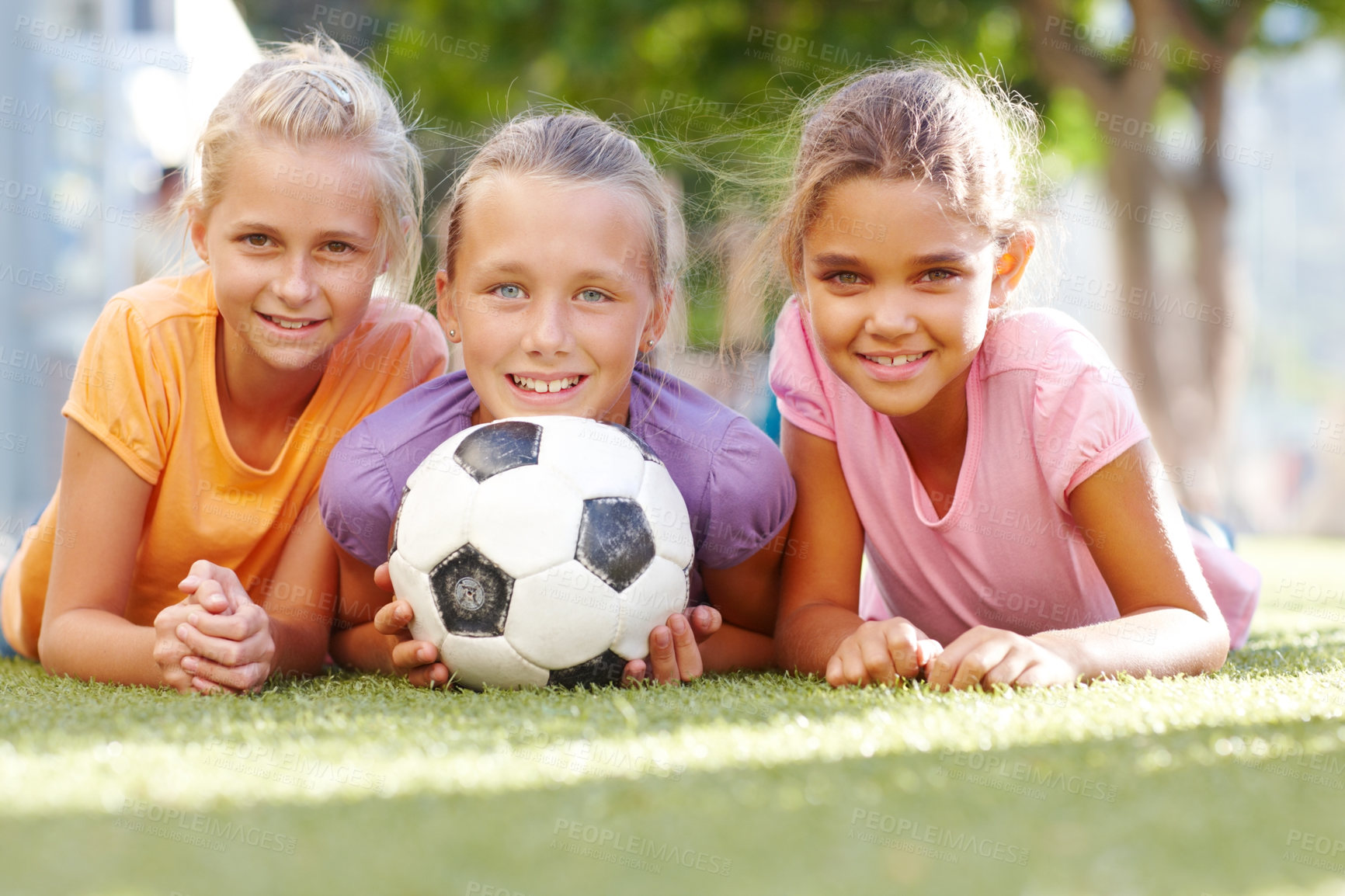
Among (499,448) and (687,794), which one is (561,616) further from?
(687,794)

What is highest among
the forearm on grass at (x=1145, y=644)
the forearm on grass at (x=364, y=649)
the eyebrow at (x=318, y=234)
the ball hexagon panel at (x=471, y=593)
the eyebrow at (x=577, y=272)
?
the eyebrow at (x=318, y=234)

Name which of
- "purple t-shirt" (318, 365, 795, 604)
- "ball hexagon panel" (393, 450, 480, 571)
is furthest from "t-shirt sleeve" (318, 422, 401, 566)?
"ball hexagon panel" (393, 450, 480, 571)

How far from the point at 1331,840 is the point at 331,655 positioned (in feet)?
7.27

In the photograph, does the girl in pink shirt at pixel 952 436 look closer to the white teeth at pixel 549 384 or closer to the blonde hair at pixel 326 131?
the white teeth at pixel 549 384

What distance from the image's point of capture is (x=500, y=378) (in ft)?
8.93

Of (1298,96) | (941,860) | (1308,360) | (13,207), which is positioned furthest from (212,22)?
(1308,360)

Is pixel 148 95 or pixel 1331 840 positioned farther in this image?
pixel 148 95

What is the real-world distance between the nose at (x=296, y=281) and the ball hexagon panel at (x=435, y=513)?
584mm

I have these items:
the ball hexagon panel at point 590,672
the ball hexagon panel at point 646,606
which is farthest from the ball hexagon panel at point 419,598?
the ball hexagon panel at point 646,606

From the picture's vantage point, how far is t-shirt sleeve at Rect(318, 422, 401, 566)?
2648mm

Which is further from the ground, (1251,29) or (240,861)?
(1251,29)

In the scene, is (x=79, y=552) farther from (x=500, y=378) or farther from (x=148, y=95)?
(x=148, y=95)

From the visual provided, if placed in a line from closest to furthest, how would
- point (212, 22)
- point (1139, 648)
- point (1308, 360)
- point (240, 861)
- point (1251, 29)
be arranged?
point (240, 861) → point (1139, 648) → point (212, 22) → point (1251, 29) → point (1308, 360)

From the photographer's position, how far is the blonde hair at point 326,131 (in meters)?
2.88
